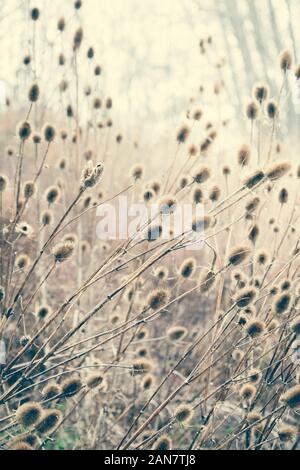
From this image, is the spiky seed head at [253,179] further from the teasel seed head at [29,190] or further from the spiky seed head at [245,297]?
the teasel seed head at [29,190]

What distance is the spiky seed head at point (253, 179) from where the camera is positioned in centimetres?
209

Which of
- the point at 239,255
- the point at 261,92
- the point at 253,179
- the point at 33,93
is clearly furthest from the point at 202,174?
the point at 33,93

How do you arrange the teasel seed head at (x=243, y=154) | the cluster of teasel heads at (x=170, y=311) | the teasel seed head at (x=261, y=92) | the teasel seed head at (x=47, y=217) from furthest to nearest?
the teasel seed head at (x=261, y=92)
the teasel seed head at (x=47, y=217)
the teasel seed head at (x=243, y=154)
the cluster of teasel heads at (x=170, y=311)

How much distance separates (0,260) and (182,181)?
992 millimetres

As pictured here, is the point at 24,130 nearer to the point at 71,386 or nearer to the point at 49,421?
the point at 71,386

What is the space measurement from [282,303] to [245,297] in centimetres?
A: 16

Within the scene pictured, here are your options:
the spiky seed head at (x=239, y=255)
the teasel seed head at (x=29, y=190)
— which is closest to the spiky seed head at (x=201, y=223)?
the spiky seed head at (x=239, y=255)

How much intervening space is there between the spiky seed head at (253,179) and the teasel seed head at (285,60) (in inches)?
43.4

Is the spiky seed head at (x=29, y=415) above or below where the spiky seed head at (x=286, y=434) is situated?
above

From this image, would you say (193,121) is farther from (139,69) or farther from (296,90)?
(139,69)

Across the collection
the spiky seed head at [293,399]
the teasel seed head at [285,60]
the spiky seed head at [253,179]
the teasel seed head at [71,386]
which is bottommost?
the spiky seed head at [293,399]

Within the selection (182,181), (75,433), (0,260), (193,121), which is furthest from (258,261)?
(75,433)

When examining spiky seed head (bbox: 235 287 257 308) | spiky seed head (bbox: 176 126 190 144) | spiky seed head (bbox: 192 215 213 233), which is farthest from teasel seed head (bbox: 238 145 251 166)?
spiky seed head (bbox: 235 287 257 308)

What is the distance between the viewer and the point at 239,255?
2119mm
